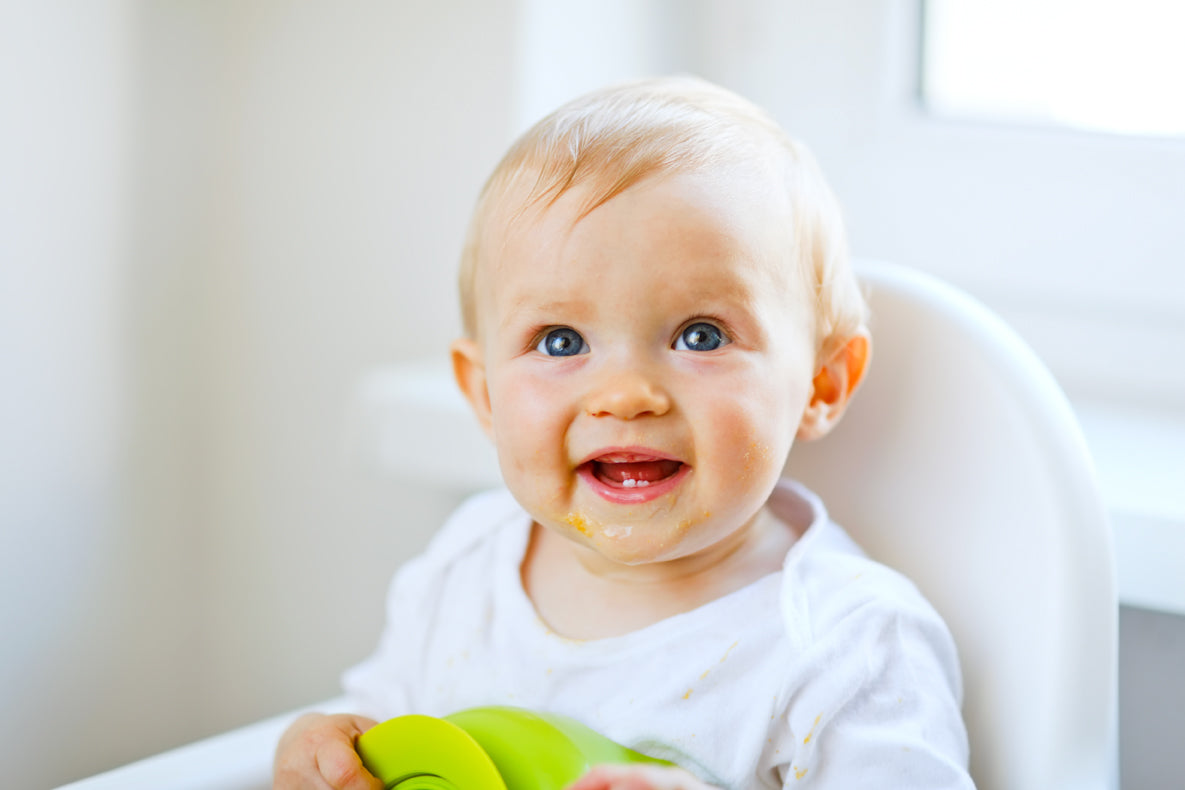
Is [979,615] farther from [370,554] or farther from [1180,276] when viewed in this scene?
[370,554]

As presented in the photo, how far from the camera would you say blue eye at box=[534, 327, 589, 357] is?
62cm

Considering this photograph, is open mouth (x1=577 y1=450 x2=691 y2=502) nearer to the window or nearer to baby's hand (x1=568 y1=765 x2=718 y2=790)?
baby's hand (x1=568 y1=765 x2=718 y2=790)

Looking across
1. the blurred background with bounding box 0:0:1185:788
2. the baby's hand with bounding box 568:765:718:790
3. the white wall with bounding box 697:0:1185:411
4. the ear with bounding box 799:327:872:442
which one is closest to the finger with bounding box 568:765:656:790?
the baby's hand with bounding box 568:765:718:790

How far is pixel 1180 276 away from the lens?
2.95 feet

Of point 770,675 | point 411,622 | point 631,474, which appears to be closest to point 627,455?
point 631,474

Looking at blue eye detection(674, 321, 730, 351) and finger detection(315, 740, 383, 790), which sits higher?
blue eye detection(674, 321, 730, 351)

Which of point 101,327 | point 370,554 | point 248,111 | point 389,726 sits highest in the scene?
point 248,111

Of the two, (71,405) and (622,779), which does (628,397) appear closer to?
(622,779)

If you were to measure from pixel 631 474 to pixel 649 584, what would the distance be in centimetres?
9

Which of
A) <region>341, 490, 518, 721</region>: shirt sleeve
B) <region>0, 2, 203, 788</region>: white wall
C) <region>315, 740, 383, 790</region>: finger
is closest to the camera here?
<region>315, 740, 383, 790</region>: finger

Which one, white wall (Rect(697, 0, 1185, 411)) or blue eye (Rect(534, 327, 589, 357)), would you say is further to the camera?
white wall (Rect(697, 0, 1185, 411))

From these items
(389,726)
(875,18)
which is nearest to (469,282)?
(389,726)

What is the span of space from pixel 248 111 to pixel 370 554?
0.36 m

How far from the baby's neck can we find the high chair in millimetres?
65
